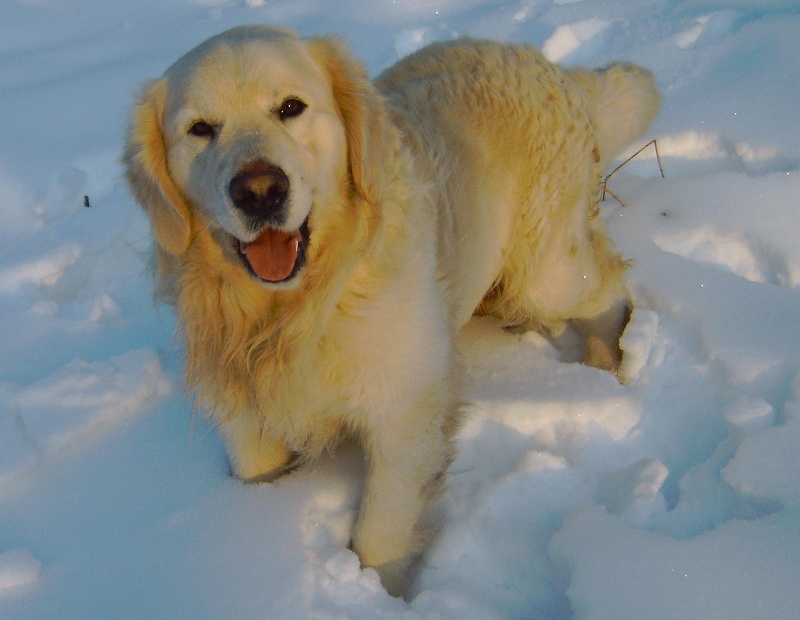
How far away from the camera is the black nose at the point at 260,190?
176 cm

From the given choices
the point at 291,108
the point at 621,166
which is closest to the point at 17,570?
the point at 291,108

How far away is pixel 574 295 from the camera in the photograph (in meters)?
3.11

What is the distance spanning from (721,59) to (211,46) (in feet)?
11.6

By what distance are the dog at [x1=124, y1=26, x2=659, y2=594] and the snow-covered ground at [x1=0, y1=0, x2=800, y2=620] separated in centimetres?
21

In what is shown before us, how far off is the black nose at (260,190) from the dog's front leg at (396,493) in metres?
0.75

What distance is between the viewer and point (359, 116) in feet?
6.85

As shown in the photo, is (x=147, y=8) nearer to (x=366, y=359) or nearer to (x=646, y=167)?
(x=646, y=167)

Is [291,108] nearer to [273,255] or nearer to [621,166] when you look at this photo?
[273,255]

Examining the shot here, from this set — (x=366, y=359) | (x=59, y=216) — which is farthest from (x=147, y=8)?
(x=366, y=359)

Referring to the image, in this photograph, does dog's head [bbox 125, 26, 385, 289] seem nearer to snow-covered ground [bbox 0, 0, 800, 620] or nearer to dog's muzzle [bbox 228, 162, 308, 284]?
dog's muzzle [bbox 228, 162, 308, 284]

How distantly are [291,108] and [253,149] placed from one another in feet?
0.79

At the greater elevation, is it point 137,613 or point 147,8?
point 147,8

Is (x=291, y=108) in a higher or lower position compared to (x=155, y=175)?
higher

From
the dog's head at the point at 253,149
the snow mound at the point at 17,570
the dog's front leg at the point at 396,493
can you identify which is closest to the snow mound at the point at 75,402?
the snow mound at the point at 17,570
